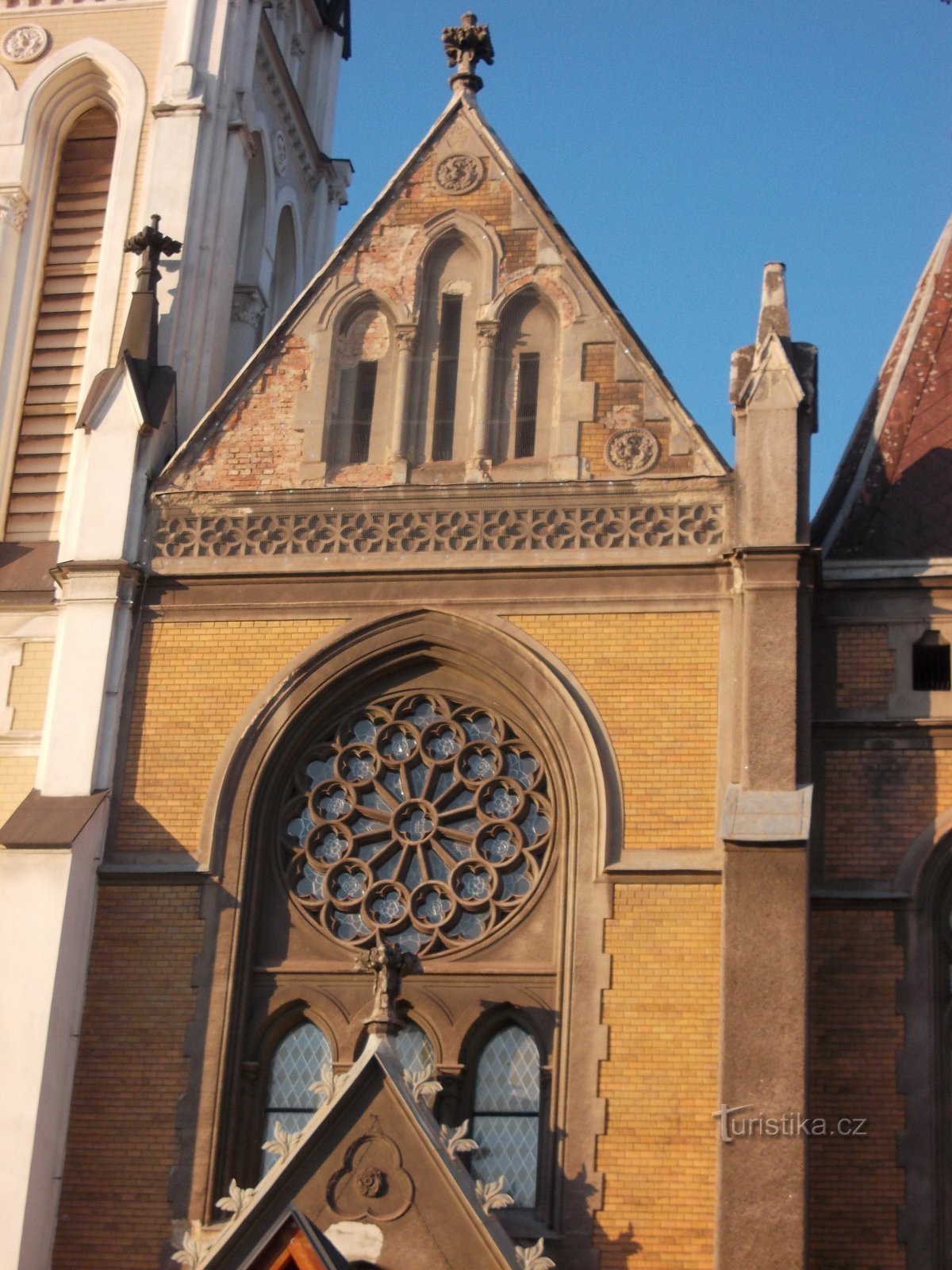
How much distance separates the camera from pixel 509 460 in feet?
58.8

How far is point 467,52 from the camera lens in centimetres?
1977

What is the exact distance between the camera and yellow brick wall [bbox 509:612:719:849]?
16.2 meters

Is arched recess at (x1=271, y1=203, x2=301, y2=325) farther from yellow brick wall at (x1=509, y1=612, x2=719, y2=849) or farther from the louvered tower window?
yellow brick wall at (x1=509, y1=612, x2=719, y2=849)

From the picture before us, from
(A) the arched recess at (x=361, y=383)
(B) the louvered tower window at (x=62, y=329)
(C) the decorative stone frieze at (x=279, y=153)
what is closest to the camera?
(A) the arched recess at (x=361, y=383)

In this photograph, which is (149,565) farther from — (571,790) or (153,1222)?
(153,1222)

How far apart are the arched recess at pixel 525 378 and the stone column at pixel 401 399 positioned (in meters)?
0.71

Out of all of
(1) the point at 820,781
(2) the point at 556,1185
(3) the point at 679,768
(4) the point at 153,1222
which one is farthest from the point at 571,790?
(4) the point at 153,1222

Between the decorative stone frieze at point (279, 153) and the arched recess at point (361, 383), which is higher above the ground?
the decorative stone frieze at point (279, 153)

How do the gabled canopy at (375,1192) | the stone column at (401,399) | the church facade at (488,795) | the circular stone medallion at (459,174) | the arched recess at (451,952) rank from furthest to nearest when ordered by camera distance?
the circular stone medallion at (459,174) < the stone column at (401,399) < the arched recess at (451,952) < the church facade at (488,795) < the gabled canopy at (375,1192)

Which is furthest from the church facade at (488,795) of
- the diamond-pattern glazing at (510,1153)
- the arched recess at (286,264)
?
the arched recess at (286,264)

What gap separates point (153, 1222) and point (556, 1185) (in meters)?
2.84

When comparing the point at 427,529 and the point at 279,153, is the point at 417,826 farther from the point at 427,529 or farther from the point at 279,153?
the point at 279,153

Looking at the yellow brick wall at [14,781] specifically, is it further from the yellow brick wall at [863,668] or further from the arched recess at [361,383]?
the yellow brick wall at [863,668]

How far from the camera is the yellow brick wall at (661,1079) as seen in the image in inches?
589
